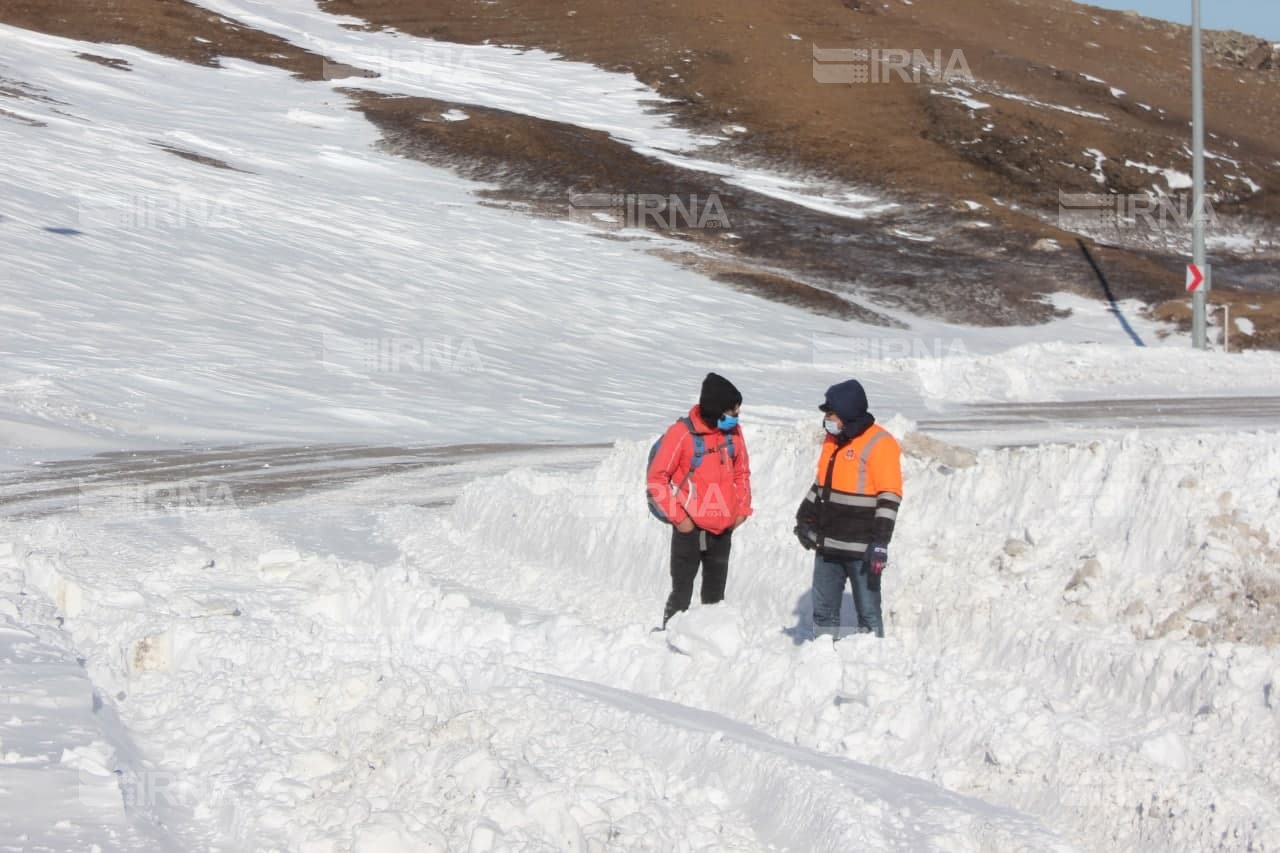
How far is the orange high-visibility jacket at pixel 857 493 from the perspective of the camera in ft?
23.1

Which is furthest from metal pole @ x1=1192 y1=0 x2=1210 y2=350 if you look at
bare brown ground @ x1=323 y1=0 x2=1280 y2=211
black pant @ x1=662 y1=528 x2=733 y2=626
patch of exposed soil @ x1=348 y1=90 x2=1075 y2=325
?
bare brown ground @ x1=323 y1=0 x2=1280 y2=211

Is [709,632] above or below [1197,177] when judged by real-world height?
below

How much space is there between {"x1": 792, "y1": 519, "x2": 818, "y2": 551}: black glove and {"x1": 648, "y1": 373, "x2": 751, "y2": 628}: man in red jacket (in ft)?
1.52

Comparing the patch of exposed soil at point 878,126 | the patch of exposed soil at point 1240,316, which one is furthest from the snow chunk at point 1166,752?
the patch of exposed soil at point 878,126

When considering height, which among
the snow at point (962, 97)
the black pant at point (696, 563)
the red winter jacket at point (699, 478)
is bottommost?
the black pant at point (696, 563)

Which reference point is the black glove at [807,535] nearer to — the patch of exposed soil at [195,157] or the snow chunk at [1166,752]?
the snow chunk at [1166,752]

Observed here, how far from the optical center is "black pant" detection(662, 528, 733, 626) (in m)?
7.78

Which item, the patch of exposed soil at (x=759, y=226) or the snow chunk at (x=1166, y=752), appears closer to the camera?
the snow chunk at (x=1166, y=752)

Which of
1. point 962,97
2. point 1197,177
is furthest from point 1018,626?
point 962,97

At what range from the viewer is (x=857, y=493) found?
7.11 metres

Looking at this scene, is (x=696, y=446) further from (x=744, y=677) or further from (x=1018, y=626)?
(x=1018, y=626)

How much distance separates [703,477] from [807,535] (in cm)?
67

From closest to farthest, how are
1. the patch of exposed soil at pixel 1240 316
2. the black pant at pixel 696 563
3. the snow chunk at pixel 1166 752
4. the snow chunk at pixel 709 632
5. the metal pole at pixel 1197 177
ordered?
the snow chunk at pixel 1166 752, the snow chunk at pixel 709 632, the black pant at pixel 696 563, the metal pole at pixel 1197 177, the patch of exposed soil at pixel 1240 316

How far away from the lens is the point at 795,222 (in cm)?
4172
